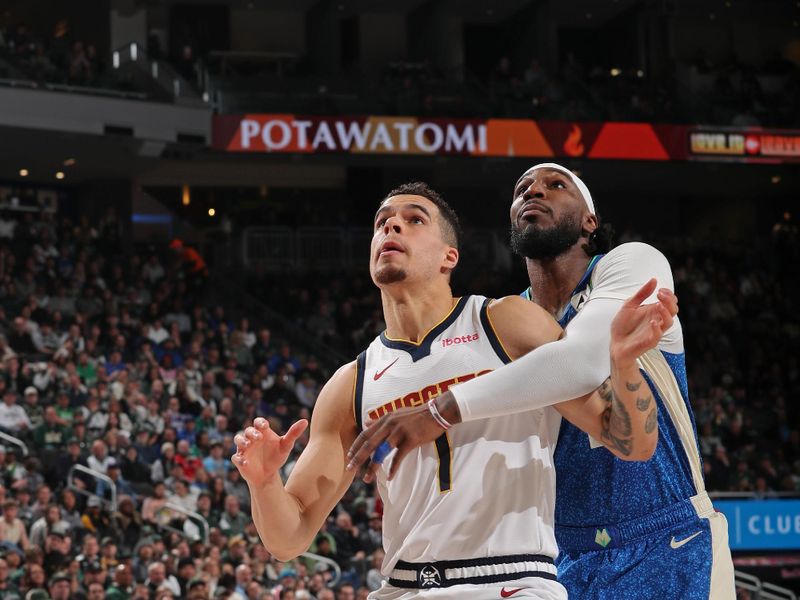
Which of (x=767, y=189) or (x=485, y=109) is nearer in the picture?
(x=485, y=109)

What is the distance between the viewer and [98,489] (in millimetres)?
14859

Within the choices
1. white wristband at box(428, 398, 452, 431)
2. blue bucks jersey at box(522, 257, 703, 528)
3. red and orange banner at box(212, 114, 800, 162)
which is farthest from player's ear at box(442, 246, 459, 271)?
red and orange banner at box(212, 114, 800, 162)

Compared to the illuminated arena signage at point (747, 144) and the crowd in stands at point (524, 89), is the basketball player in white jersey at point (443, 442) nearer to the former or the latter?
the crowd in stands at point (524, 89)

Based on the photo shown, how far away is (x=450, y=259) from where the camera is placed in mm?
4707

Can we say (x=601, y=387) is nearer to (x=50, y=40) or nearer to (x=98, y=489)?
(x=98, y=489)

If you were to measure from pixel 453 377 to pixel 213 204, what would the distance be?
25015 mm

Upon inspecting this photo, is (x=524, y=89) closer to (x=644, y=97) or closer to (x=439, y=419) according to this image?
(x=644, y=97)

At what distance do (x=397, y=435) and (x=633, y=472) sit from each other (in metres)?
1.11

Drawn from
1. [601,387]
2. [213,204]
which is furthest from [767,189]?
[601,387]

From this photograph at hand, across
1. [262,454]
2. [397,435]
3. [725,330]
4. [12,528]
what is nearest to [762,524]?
[725,330]

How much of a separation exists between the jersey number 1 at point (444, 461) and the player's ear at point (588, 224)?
1181mm

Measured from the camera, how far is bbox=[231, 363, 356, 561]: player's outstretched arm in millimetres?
4250

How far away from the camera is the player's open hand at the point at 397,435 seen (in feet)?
12.8

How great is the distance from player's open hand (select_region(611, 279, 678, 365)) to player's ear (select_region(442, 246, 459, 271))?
35.9 inches
